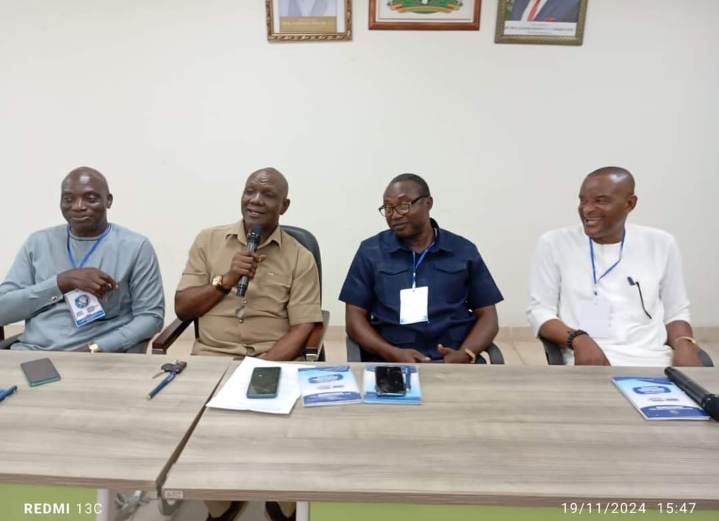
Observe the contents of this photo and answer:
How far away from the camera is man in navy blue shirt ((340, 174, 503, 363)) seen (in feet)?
6.75

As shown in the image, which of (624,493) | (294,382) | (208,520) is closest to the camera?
(624,493)

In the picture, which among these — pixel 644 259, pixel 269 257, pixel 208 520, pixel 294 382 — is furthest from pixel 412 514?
pixel 644 259

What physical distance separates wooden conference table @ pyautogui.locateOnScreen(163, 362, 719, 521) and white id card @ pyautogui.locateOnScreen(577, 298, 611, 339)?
62 centimetres

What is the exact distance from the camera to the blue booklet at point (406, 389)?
→ 1346 mm

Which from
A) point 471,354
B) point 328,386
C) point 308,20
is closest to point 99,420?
point 328,386

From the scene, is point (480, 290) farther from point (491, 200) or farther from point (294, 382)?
point (491, 200)

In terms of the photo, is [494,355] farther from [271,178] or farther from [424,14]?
[424,14]

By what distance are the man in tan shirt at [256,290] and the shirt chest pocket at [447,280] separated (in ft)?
1.67

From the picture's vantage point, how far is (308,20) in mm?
2973

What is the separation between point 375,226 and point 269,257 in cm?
131

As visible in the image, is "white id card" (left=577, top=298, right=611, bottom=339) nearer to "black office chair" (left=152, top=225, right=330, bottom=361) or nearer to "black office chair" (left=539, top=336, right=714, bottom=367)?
"black office chair" (left=539, top=336, right=714, bottom=367)

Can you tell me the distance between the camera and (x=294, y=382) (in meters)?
1.44

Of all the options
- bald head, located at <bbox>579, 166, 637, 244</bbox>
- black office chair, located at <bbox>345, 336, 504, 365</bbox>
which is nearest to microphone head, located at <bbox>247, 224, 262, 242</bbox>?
black office chair, located at <bbox>345, 336, 504, 365</bbox>

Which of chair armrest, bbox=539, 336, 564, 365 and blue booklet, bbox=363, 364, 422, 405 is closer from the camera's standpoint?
blue booklet, bbox=363, 364, 422, 405
